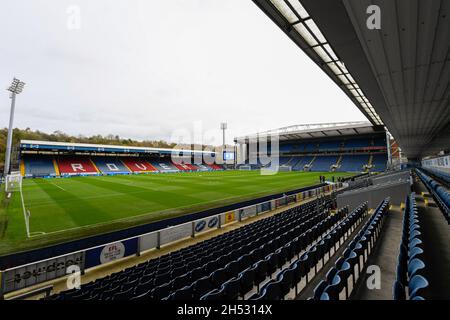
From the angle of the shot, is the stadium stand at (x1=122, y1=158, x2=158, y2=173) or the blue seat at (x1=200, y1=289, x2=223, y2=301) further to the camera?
the stadium stand at (x1=122, y1=158, x2=158, y2=173)

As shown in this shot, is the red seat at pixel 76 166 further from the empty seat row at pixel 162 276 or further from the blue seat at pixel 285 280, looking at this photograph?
the blue seat at pixel 285 280

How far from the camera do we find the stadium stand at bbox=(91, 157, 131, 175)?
4597cm

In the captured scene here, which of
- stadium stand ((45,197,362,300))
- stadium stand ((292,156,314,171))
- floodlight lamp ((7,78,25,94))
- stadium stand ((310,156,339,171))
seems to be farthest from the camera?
stadium stand ((292,156,314,171))

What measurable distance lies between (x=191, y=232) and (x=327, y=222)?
593cm

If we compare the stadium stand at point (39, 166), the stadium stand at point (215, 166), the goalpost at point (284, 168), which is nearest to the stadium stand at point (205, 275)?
the stadium stand at point (39, 166)

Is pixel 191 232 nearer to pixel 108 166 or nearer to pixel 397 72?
pixel 397 72

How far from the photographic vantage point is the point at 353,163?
53531 millimetres

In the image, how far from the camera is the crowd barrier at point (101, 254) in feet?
19.8

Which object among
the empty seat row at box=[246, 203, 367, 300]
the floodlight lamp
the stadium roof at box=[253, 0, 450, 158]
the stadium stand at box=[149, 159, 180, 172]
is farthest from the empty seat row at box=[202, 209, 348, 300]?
the stadium stand at box=[149, 159, 180, 172]

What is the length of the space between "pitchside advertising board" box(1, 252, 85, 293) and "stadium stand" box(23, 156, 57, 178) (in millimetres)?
40699

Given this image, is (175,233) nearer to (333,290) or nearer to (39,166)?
(333,290)

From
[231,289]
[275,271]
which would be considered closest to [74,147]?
[275,271]

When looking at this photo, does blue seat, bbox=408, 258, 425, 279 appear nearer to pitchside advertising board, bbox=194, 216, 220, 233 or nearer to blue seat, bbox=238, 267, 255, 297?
blue seat, bbox=238, 267, 255, 297
